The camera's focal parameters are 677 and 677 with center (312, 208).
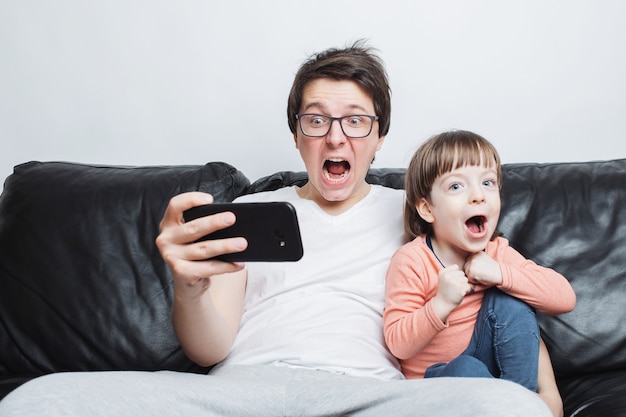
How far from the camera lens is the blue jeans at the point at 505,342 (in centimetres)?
157

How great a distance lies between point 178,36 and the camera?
2.58m

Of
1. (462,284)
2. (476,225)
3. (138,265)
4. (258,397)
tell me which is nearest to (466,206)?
(476,225)

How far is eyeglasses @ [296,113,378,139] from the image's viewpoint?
6.16ft

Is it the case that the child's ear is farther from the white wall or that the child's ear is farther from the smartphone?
the white wall

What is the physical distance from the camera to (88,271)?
6.75 feet

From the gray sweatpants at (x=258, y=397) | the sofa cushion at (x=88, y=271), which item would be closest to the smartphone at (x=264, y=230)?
the gray sweatpants at (x=258, y=397)

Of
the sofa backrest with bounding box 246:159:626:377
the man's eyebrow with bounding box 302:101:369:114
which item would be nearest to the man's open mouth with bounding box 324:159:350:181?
the man's eyebrow with bounding box 302:101:369:114

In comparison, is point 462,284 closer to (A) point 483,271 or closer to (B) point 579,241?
(A) point 483,271

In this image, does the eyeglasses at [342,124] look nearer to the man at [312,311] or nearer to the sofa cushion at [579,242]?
the man at [312,311]

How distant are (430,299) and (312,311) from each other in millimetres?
293

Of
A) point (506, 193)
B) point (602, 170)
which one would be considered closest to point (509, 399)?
point (506, 193)

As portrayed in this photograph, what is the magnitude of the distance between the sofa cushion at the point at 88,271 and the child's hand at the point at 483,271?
0.86 metres

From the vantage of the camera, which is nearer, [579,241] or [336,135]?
[336,135]

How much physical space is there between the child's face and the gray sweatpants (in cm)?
46
